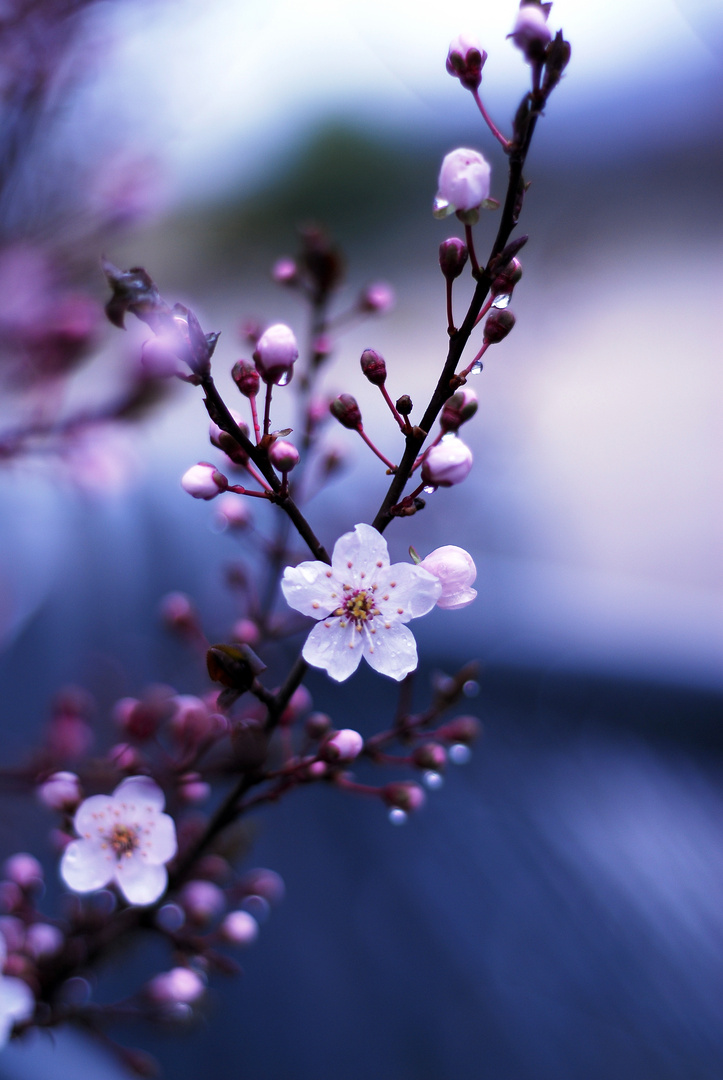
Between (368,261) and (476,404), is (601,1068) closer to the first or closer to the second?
(476,404)

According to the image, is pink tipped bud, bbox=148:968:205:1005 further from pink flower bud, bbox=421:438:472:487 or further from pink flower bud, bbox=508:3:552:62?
pink flower bud, bbox=508:3:552:62

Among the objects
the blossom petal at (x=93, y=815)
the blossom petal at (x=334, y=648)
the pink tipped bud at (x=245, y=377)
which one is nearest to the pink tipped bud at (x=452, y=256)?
the pink tipped bud at (x=245, y=377)

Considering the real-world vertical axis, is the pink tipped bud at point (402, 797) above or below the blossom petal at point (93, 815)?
above

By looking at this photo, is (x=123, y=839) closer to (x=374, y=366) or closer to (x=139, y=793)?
(x=139, y=793)

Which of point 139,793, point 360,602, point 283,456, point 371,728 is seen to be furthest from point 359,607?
point 371,728

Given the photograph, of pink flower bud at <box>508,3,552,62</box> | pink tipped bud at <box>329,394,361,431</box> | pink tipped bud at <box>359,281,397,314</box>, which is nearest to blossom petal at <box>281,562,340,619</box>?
pink tipped bud at <box>329,394,361,431</box>

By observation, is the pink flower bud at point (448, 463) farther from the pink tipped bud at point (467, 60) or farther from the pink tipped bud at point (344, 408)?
the pink tipped bud at point (467, 60)
